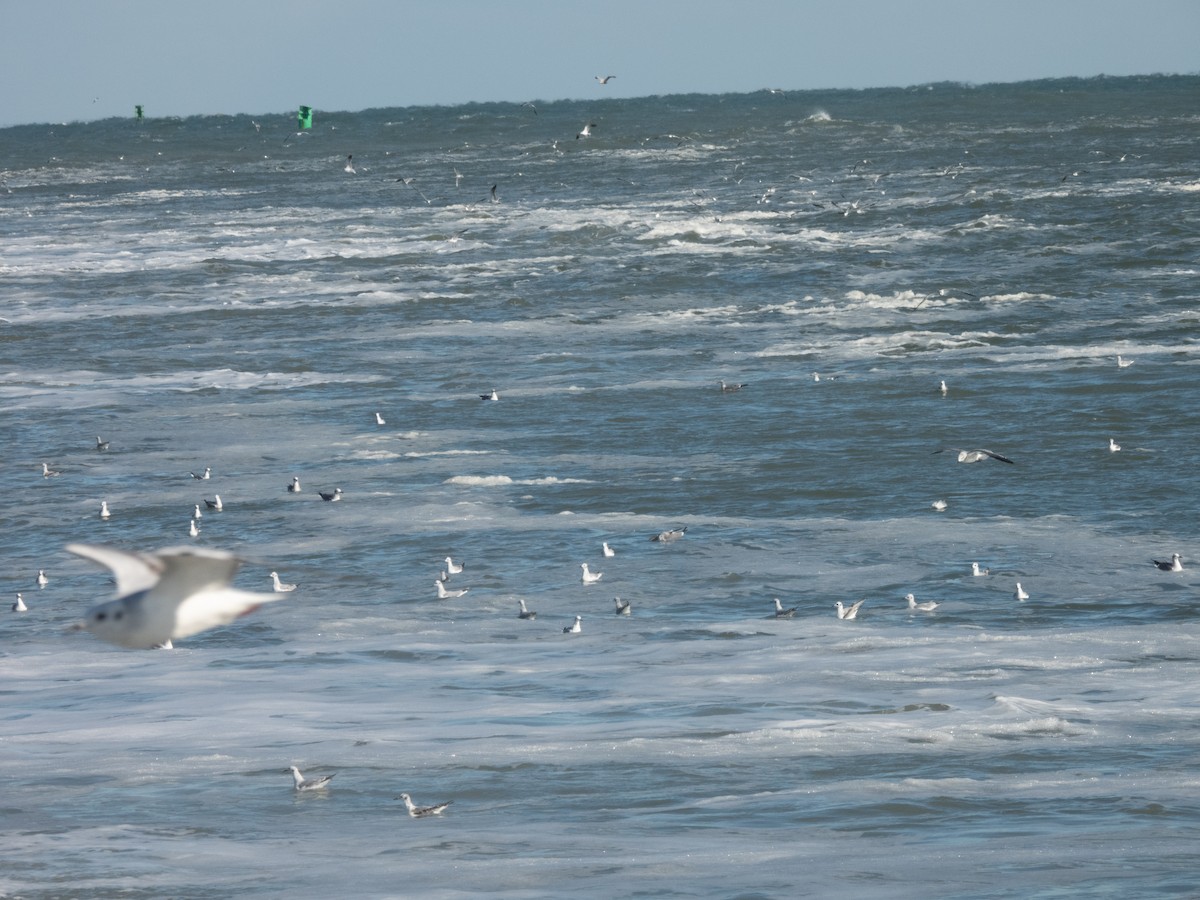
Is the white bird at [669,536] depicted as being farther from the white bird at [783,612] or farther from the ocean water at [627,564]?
the white bird at [783,612]

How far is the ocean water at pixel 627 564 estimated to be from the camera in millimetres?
8273

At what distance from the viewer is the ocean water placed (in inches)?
326

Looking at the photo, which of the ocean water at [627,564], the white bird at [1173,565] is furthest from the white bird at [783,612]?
the white bird at [1173,565]

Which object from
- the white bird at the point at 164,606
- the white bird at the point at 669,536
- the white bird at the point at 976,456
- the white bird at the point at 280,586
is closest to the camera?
the white bird at the point at 164,606

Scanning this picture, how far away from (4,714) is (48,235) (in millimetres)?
34589

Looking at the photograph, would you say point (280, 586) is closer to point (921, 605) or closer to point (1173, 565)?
point (921, 605)

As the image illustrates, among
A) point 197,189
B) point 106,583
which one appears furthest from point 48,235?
point 106,583

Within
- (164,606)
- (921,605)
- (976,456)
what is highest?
(164,606)

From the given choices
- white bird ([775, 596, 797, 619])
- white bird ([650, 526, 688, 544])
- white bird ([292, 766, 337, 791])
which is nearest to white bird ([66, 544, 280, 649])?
white bird ([292, 766, 337, 791])

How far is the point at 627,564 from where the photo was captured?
13.8 meters

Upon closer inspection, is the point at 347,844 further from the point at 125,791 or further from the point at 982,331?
the point at 982,331

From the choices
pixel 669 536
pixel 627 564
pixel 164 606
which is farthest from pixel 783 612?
pixel 164 606

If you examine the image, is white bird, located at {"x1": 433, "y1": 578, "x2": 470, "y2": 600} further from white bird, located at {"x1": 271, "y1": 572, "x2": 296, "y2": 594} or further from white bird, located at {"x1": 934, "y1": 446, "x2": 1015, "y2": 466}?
white bird, located at {"x1": 934, "y1": 446, "x2": 1015, "y2": 466}

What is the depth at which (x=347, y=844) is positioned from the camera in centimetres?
825
